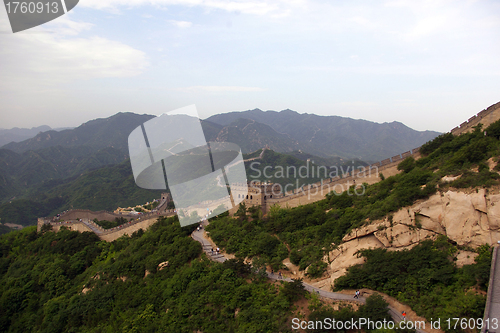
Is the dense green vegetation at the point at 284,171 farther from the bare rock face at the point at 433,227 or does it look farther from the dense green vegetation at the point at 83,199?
the bare rock face at the point at 433,227

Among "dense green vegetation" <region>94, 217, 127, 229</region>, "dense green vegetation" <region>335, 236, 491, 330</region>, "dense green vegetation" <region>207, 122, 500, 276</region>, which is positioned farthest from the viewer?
"dense green vegetation" <region>94, 217, 127, 229</region>

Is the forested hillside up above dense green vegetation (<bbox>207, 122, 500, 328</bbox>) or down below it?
below

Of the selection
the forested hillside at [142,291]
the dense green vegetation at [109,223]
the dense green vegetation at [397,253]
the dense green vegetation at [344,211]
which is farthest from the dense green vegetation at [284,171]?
the dense green vegetation at [397,253]

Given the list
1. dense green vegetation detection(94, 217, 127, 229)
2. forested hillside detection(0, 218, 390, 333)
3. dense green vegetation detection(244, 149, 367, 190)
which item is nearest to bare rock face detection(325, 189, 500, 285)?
forested hillside detection(0, 218, 390, 333)

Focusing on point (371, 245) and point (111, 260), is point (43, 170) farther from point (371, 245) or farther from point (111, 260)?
point (371, 245)

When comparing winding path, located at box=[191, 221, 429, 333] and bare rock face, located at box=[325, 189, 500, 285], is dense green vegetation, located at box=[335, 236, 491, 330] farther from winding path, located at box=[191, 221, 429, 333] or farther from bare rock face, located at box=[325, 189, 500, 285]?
winding path, located at box=[191, 221, 429, 333]

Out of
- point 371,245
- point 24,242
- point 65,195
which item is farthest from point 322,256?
point 65,195

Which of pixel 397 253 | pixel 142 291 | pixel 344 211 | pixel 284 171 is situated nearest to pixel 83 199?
pixel 284 171
